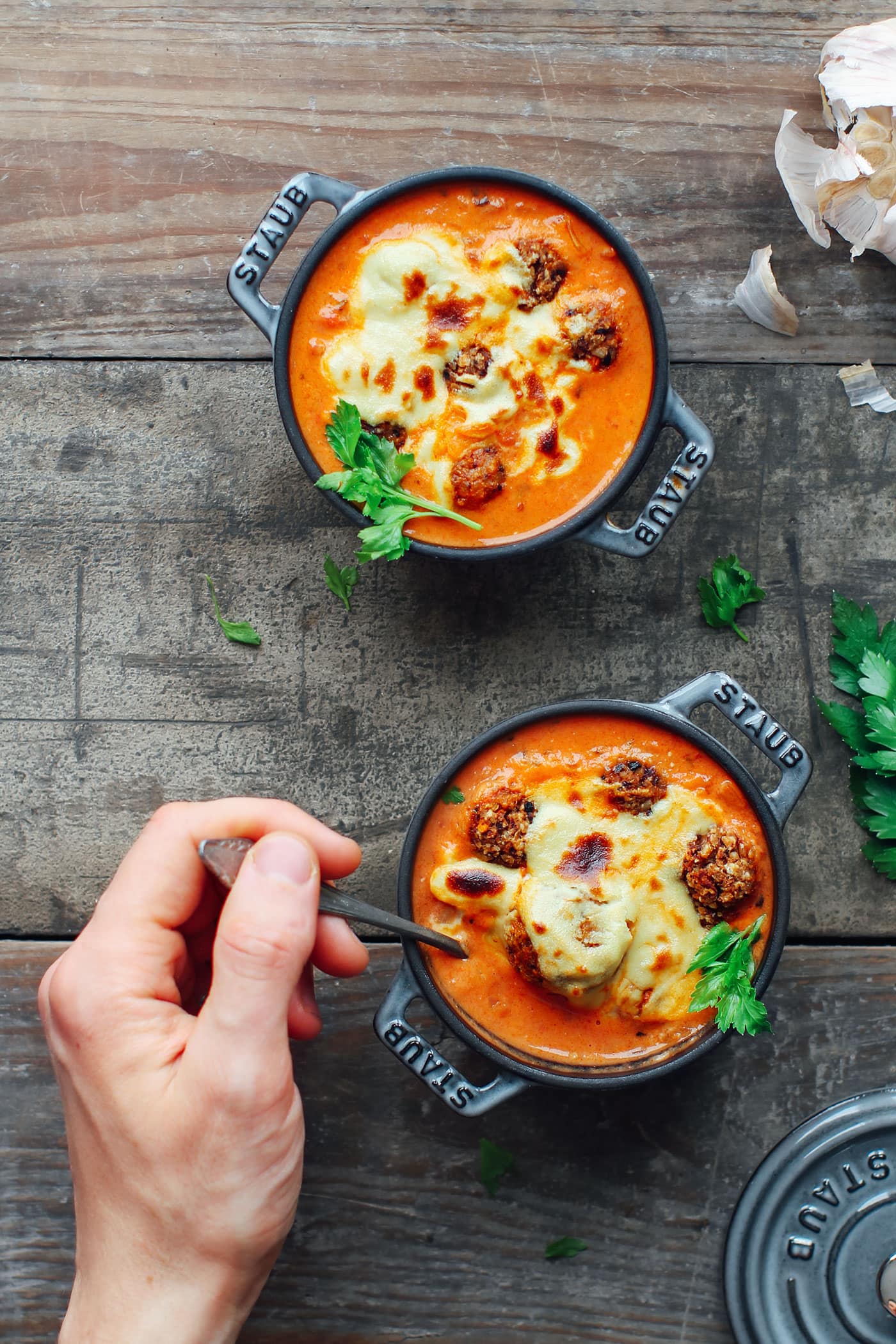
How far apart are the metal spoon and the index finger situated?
33 millimetres

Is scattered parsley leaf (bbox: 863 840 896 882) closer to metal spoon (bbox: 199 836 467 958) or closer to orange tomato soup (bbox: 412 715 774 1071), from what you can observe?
orange tomato soup (bbox: 412 715 774 1071)

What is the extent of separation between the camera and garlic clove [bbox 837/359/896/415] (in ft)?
7.77

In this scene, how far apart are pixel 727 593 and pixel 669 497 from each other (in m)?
0.31

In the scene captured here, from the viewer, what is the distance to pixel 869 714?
2.26 m

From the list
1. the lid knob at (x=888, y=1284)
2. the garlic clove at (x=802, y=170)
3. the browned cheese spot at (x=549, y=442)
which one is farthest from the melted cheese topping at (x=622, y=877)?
the garlic clove at (x=802, y=170)

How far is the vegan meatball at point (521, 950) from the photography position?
6.36 ft

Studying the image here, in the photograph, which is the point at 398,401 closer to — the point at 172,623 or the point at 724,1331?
the point at 172,623

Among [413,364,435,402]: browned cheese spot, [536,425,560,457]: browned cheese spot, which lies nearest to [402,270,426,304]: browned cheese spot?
[413,364,435,402]: browned cheese spot

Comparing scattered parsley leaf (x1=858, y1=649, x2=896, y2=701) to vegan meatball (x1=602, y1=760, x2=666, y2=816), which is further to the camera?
scattered parsley leaf (x1=858, y1=649, x2=896, y2=701)

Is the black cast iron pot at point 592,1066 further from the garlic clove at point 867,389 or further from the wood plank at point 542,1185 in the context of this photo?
the garlic clove at point 867,389

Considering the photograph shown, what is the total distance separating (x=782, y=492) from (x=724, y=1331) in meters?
1.71

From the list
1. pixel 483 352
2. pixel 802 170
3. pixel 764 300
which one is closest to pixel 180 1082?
pixel 483 352

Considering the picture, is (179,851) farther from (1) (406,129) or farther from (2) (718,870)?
(1) (406,129)

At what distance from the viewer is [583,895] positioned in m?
1.95
